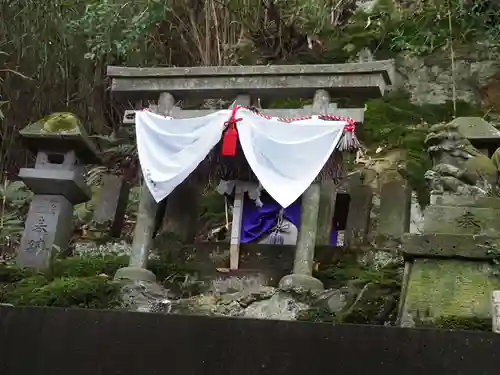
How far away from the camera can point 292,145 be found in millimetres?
6734

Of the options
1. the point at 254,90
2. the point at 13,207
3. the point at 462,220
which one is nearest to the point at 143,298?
the point at 254,90

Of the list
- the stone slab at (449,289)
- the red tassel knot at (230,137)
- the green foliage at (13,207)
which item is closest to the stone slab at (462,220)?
the stone slab at (449,289)

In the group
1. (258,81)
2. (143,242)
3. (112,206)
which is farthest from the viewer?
(112,206)

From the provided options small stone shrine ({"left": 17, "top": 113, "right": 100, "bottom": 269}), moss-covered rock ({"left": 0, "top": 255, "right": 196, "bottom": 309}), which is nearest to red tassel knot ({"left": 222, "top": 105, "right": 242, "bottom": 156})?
moss-covered rock ({"left": 0, "top": 255, "right": 196, "bottom": 309})

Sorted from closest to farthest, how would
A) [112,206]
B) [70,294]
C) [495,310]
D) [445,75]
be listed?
[495,310]
[70,294]
[112,206]
[445,75]

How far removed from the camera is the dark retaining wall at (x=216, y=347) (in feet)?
13.2

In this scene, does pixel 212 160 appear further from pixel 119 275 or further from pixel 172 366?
pixel 172 366

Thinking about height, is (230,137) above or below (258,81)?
below

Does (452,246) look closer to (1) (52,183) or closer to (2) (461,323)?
(2) (461,323)

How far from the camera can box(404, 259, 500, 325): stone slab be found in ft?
15.5

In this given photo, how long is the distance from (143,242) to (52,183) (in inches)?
48.1

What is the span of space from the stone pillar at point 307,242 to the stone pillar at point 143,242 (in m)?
1.28

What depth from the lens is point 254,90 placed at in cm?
705

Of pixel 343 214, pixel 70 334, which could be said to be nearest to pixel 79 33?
pixel 343 214
